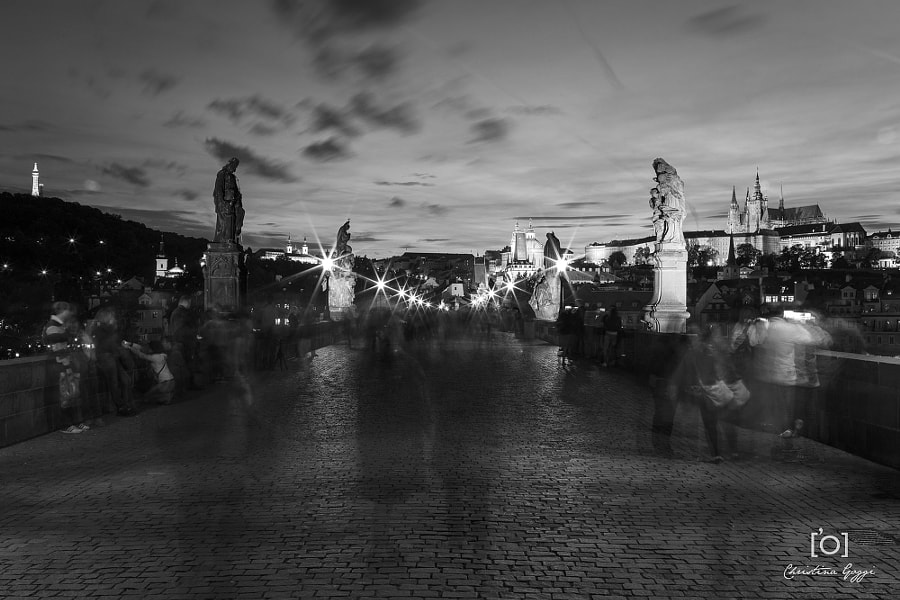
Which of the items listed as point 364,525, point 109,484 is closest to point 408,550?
point 364,525

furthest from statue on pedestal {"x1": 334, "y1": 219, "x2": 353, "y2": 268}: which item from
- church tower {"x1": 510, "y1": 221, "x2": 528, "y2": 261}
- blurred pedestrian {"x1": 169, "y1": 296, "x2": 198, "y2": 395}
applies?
church tower {"x1": 510, "y1": 221, "x2": 528, "y2": 261}

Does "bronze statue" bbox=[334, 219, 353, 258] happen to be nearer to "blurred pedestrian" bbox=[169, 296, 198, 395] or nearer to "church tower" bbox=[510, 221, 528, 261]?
"blurred pedestrian" bbox=[169, 296, 198, 395]

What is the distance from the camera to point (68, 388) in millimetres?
10039

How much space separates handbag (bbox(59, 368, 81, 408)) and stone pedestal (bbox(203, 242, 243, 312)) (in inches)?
350

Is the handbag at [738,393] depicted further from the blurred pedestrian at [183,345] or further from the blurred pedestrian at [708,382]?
the blurred pedestrian at [183,345]

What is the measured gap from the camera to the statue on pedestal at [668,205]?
2014 cm

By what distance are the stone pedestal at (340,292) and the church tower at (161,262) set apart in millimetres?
98514

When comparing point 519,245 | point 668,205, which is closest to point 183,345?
point 668,205

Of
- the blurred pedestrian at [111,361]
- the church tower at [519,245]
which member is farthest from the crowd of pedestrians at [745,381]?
the church tower at [519,245]

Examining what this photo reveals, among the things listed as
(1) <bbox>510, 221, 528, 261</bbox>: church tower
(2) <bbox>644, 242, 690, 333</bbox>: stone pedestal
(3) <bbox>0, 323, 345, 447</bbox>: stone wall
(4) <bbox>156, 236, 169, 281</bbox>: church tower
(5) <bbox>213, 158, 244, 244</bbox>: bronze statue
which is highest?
(1) <bbox>510, 221, 528, 261</bbox>: church tower

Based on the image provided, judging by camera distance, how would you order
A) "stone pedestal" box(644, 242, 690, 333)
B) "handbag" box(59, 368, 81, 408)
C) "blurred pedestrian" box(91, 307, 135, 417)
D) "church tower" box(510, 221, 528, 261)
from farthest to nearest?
"church tower" box(510, 221, 528, 261)
"stone pedestal" box(644, 242, 690, 333)
"blurred pedestrian" box(91, 307, 135, 417)
"handbag" box(59, 368, 81, 408)

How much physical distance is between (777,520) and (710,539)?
812mm

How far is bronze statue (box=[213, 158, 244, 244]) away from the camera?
63.0 ft

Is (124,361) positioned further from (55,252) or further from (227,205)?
(55,252)
